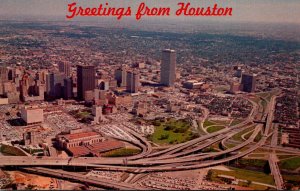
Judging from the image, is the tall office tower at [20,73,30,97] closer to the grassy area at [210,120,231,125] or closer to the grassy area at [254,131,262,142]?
the grassy area at [210,120,231,125]

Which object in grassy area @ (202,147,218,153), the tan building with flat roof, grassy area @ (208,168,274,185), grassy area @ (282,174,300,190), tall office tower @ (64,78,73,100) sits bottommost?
grassy area @ (282,174,300,190)

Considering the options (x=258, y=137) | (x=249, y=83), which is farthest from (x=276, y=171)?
(x=249, y=83)

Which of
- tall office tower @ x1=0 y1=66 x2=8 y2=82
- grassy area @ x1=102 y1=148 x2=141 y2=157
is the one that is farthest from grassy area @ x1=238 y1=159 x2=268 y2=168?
tall office tower @ x1=0 y1=66 x2=8 y2=82

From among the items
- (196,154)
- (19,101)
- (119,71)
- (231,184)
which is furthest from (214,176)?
(119,71)

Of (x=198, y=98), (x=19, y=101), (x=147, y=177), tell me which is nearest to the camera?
(x=147, y=177)

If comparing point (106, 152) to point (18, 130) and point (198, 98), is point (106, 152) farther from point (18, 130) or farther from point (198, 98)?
point (198, 98)

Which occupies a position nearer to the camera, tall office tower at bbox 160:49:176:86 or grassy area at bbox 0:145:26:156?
grassy area at bbox 0:145:26:156
